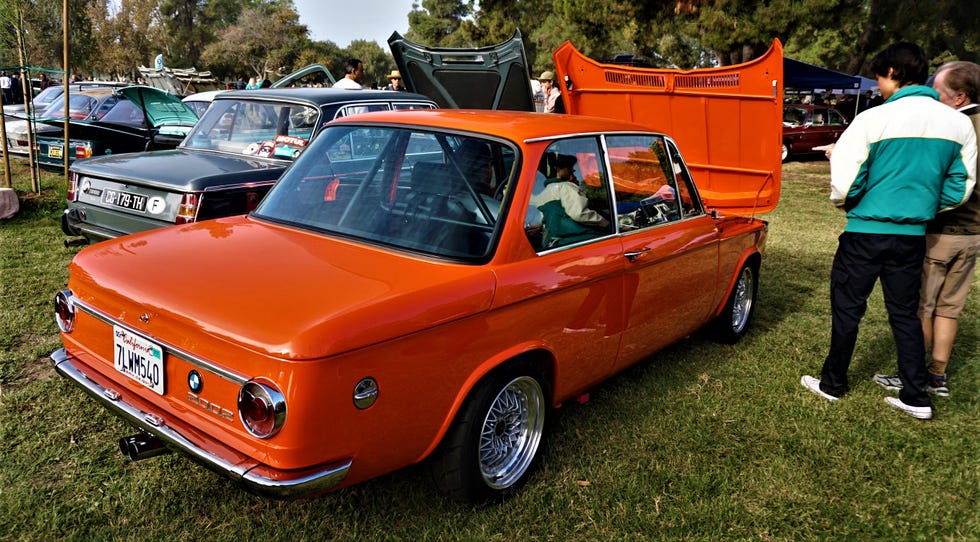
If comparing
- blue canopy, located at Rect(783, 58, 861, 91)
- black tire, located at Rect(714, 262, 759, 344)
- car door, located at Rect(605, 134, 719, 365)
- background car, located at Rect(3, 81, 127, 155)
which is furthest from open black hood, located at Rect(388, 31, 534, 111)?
blue canopy, located at Rect(783, 58, 861, 91)

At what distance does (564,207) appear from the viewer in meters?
3.13

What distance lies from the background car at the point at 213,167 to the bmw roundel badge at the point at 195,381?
8.80 ft

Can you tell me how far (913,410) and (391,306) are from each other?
341cm

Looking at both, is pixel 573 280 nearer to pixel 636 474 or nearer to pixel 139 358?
pixel 636 474

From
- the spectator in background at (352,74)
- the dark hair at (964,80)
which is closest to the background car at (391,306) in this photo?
the dark hair at (964,80)

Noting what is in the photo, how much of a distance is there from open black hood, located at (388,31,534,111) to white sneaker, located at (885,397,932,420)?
5444 mm

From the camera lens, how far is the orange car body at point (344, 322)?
2.15 meters

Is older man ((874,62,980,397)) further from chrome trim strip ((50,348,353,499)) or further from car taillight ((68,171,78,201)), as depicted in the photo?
car taillight ((68,171,78,201))

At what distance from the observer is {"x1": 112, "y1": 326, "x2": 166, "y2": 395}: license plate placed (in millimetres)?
2441

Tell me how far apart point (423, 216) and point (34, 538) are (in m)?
2.01

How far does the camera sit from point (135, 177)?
501cm

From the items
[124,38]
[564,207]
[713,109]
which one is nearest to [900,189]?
[564,207]

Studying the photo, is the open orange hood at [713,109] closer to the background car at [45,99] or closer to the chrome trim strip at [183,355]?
the chrome trim strip at [183,355]

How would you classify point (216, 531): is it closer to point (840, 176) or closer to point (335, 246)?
point (335, 246)
